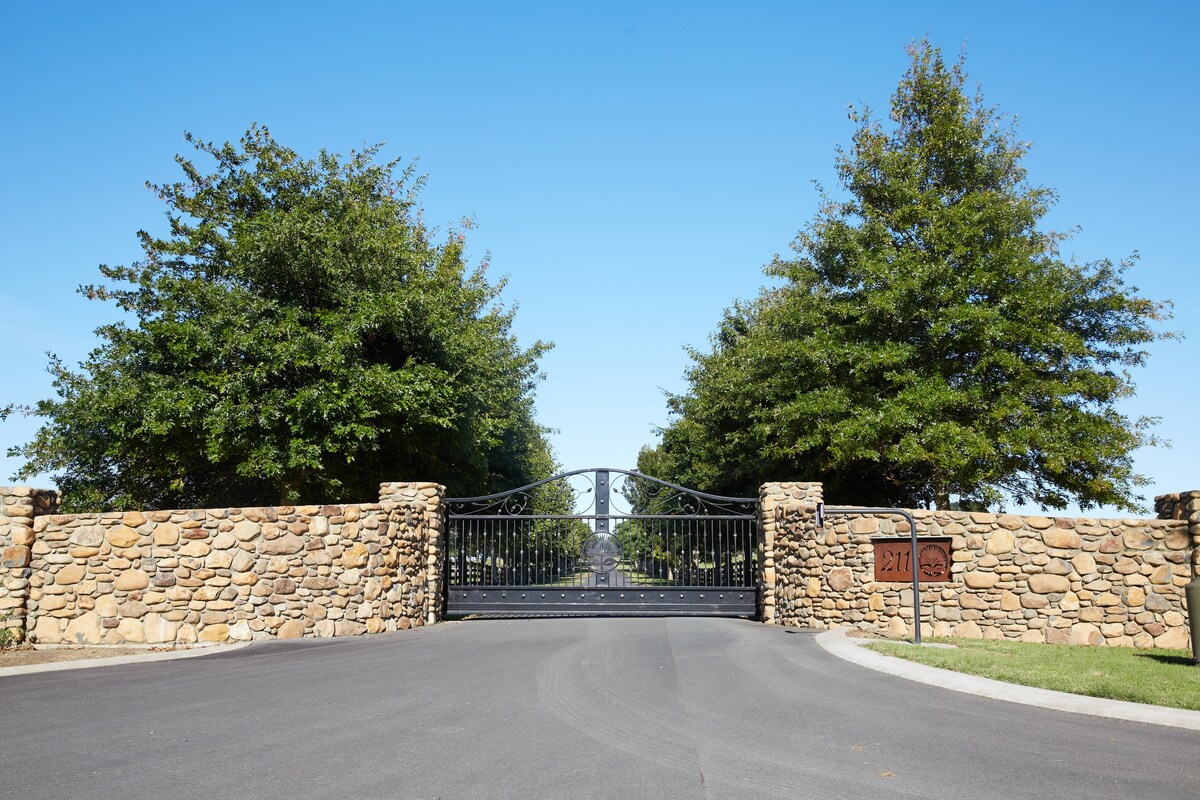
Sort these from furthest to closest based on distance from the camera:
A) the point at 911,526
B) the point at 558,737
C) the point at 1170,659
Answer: the point at 911,526, the point at 1170,659, the point at 558,737

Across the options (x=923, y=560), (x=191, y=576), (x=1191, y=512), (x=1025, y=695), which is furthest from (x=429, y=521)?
(x=1191, y=512)

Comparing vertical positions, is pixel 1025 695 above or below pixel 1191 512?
below

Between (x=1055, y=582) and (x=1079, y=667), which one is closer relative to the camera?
(x=1079, y=667)

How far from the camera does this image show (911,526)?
13.1m

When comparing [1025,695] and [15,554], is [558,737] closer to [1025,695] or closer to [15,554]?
[1025,695]

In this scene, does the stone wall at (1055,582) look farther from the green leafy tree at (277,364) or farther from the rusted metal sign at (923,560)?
the green leafy tree at (277,364)

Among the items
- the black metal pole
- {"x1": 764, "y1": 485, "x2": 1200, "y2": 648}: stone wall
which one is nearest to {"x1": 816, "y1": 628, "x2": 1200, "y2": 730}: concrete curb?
the black metal pole

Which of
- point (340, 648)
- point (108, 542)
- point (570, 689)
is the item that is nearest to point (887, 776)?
point (570, 689)

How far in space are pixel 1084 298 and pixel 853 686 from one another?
17990 millimetres

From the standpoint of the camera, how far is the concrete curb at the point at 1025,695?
6.76 meters

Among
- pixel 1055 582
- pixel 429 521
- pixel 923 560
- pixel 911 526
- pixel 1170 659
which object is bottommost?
pixel 1170 659

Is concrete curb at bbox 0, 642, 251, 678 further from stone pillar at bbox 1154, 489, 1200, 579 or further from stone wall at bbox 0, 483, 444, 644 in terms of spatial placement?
stone pillar at bbox 1154, 489, 1200, 579

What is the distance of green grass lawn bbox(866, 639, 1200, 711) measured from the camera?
784 cm

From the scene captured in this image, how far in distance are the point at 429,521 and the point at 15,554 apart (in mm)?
6656
